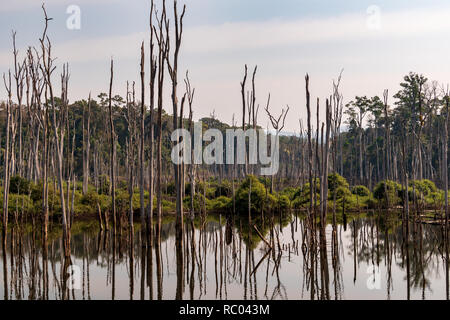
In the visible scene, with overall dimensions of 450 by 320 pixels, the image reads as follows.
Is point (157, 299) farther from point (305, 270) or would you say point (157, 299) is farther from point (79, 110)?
point (79, 110)

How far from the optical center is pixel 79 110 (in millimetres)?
44000

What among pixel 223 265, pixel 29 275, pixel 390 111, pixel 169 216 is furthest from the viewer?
pixel 390 111

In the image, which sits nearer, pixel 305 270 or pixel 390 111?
pixel 305 270

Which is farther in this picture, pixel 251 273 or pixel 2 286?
pixel 251 273

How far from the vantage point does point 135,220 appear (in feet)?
72.8

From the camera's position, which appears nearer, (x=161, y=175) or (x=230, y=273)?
(x=230, y=273)

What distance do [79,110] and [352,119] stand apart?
22.4m

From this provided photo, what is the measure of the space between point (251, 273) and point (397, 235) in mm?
7028
